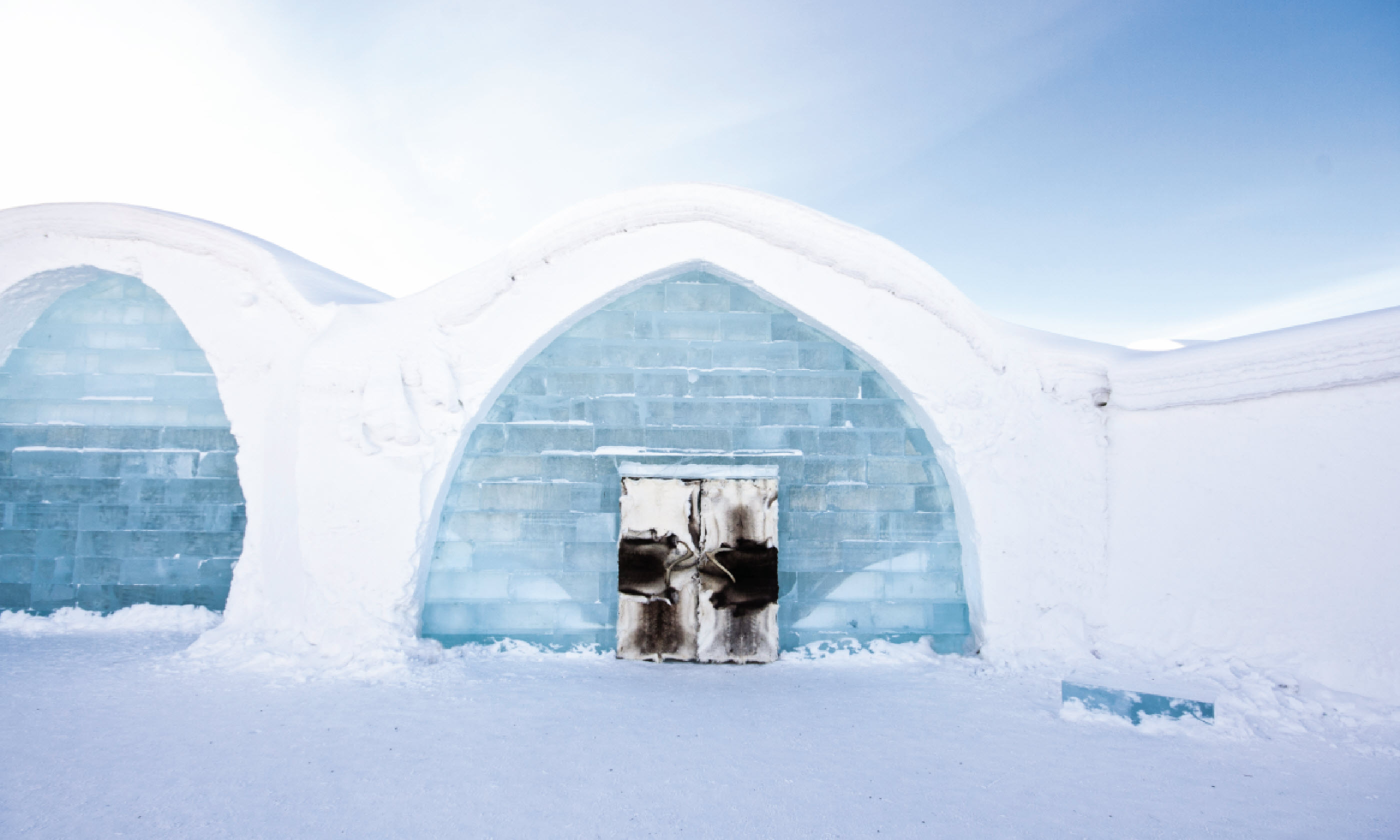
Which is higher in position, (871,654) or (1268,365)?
(1268,365)

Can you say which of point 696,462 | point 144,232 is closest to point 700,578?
point 696,462

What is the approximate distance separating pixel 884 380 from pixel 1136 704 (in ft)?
8.80

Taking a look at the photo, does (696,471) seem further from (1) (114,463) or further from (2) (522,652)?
(1) (114,463)

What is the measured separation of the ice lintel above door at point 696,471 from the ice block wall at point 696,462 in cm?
7

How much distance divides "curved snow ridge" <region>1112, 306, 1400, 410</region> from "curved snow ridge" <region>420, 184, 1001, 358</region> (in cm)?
119

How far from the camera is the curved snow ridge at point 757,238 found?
482cm

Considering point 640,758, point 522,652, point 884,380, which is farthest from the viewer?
point 884,380

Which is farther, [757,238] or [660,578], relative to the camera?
[757,238]

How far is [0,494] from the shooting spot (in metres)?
5.12

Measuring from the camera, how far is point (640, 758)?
3.08 m

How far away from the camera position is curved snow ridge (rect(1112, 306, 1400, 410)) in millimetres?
3766

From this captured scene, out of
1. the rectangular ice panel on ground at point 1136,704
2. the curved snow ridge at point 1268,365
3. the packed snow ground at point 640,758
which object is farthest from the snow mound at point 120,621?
the curved snow ridge at point 1268,365

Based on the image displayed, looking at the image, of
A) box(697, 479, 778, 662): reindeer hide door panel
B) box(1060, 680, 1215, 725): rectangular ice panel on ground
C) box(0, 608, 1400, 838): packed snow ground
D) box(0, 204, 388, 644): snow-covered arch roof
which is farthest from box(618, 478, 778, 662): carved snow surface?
box(0, 204, 388, 644): snow-covered arch roof

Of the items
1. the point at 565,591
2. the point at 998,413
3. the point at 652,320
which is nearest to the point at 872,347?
the point at 998,413
